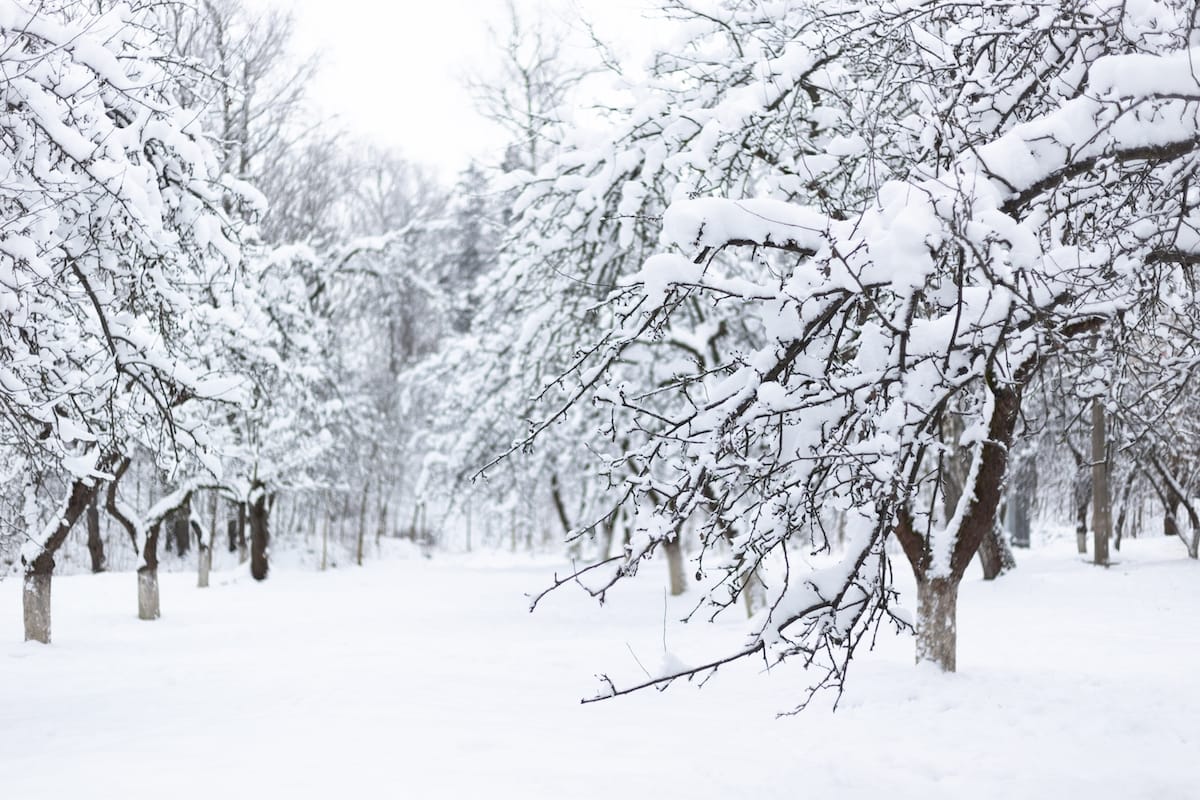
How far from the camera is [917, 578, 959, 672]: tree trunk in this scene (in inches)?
269

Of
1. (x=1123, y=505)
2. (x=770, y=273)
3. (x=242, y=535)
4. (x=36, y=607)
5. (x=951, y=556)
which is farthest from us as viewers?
(x=242, y=535)

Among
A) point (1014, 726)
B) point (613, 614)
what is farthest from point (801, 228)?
point (613, 614)

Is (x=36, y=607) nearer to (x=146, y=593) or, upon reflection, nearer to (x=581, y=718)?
(x=146, y=593)

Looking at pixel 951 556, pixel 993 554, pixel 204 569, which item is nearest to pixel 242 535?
pixel 204 569

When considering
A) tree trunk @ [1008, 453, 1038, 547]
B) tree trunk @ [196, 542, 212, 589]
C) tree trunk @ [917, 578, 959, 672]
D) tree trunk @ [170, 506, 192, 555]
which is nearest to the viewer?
tree trunk @ [917, 578, 959, 672]

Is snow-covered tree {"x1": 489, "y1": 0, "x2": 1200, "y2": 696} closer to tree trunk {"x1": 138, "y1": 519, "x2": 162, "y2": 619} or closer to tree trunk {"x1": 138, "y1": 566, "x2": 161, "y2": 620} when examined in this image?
tree trunk {"x1": 138, "y1": 519, "x2": 162, "y2": 619}

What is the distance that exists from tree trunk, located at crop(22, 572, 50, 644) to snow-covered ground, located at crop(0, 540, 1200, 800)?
0.35m

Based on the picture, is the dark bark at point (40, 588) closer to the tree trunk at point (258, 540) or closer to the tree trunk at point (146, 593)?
the tree trunk at point (146, 593)

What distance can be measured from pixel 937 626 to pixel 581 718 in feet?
8.76

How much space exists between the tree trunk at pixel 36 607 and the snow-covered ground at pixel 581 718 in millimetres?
349

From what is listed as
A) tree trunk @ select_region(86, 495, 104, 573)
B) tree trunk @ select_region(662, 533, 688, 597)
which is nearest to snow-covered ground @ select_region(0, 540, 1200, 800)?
tree trunk @ select_region(662, 533, 688, 597)

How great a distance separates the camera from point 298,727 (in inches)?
260

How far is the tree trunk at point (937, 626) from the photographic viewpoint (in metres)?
6.83

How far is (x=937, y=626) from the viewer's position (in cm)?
689
